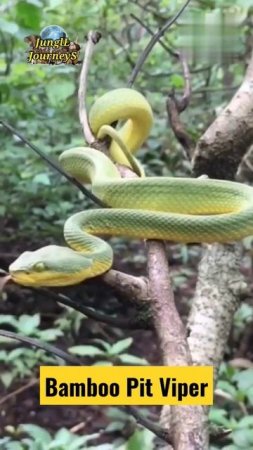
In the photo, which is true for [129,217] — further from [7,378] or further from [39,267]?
[7,378]

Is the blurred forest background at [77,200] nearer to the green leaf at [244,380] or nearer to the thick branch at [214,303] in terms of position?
the green leaf at [244,380]

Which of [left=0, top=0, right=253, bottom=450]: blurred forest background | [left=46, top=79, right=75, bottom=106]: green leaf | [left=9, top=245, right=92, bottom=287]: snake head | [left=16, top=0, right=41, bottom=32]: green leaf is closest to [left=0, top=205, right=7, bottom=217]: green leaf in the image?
[left=0, top=0, right=253, bottom=450]: blurred forest background

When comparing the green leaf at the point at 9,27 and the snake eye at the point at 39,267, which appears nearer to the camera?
the snake eye at the point at 39,267

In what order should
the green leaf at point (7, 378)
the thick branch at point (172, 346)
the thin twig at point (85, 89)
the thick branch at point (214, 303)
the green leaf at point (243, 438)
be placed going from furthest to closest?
the green leaf at point (7, 378) < the thin twig at point (85, 89) < the green leaf at point (243, 438) < the thick branch at point (214, 303) < the thick branch at point (172, 346)

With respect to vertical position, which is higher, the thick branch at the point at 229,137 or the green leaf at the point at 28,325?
the thick branch at the point at 229,137

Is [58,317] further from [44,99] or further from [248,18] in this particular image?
[248,18]

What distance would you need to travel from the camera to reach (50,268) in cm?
56

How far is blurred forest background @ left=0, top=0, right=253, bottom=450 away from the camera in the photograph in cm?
98

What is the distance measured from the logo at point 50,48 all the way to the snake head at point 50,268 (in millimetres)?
305

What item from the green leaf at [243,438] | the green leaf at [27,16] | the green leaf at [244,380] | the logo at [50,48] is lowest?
the green leaf at [243,438]

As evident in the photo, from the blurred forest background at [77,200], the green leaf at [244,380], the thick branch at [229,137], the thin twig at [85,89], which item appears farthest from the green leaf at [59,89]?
the green leaf at [244,380]

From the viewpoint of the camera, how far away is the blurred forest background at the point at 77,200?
0.98 meters

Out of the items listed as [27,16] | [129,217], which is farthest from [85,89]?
[129,217]

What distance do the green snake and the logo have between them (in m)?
0.15
